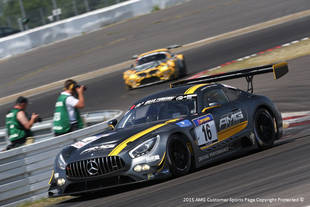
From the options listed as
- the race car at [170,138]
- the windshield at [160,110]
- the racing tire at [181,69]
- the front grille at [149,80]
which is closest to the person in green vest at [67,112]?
the race car at [170,138]

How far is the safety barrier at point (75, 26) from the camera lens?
32.6 m

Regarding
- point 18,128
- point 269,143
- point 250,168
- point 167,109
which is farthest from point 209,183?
point 18,128

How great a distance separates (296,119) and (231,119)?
417 cm

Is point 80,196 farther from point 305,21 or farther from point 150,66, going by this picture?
point 305,21

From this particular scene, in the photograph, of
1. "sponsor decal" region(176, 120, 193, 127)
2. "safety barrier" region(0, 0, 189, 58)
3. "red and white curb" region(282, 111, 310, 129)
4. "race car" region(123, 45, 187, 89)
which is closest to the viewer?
"sponsor decal" region(176, 120, 193, 127)

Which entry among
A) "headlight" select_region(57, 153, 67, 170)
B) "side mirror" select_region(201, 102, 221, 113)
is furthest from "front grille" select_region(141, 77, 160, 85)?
"headlight" select_region(57, 153, 67, 170)

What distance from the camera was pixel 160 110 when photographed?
27.7 feet

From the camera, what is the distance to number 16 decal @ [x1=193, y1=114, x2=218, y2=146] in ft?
26.4

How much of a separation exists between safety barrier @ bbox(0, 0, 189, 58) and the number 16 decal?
2553cm

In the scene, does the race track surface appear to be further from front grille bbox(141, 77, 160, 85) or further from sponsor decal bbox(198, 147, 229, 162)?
sponsor decal bbox(198, 147, 229, 162)

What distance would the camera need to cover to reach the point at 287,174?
6.59 meters

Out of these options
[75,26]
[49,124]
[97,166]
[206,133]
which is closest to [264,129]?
[206,133]

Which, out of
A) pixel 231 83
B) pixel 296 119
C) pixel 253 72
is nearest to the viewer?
pixel 253 72

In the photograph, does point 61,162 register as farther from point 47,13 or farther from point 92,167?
point 47,13
